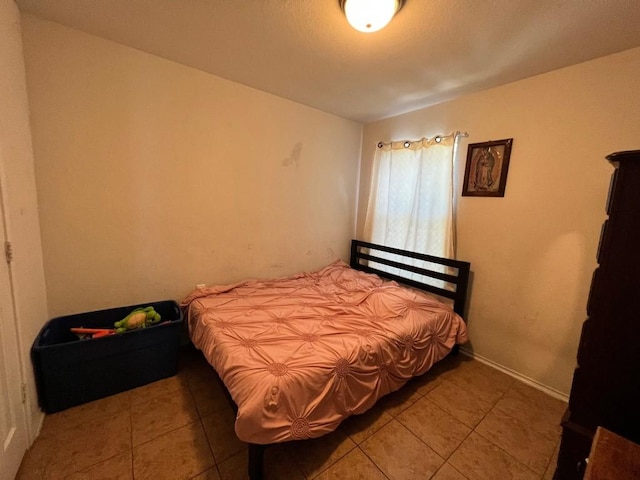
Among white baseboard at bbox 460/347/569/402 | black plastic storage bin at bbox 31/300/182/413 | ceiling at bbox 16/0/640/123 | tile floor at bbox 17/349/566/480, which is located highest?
ceiling at bbox 16/0/640/123

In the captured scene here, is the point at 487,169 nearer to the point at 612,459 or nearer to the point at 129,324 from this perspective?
the point at 612,459

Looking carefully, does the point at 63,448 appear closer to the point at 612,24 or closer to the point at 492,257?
the point at 492,257

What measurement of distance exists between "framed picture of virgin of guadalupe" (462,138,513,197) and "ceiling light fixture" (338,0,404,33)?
4.61 ft

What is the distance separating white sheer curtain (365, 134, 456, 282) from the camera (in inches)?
96.2

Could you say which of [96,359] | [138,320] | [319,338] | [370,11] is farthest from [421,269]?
[96,359]

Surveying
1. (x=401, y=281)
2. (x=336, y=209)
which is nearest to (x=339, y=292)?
(x=401, y=281)

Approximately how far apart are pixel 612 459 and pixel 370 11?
6.54ft

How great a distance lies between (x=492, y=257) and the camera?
2207mm

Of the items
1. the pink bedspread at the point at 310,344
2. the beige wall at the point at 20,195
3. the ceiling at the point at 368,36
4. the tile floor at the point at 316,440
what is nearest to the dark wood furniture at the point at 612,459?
the tile floor at the point at 316,440

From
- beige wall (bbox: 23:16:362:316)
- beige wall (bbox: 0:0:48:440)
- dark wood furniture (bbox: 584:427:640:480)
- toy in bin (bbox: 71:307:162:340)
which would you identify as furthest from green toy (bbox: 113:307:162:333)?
dark wood furniture (bbox: 584:427:640:480)

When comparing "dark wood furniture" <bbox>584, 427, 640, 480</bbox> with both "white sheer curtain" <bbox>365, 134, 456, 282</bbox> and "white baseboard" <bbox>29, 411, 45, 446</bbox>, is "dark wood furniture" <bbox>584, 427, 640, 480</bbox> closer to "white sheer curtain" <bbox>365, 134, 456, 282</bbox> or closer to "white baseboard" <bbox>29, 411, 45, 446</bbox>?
"white sheer curtain" <bbox>365, 134, 456, 282</bbox>

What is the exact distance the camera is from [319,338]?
163 cm

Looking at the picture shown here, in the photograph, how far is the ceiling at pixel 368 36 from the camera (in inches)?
52.9

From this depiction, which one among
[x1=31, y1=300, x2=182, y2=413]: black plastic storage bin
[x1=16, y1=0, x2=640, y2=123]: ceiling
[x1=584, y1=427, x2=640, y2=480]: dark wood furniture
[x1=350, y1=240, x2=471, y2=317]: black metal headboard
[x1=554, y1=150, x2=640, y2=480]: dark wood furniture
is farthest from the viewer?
[x1=350, y1=240, x2=471, y2=317]: black metal headboard
